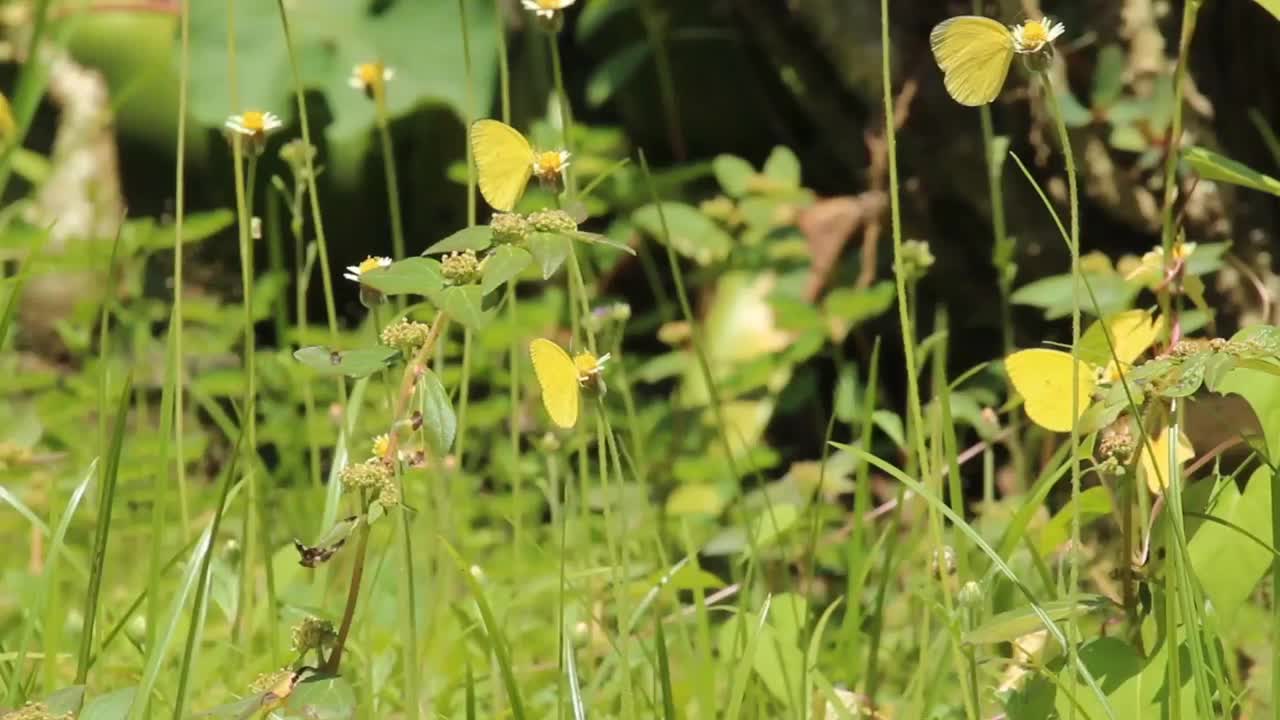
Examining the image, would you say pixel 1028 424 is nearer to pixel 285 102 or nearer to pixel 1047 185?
pixel 1047 185

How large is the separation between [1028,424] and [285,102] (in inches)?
42.0

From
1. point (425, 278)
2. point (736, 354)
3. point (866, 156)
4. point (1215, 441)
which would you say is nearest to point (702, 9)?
point (866, 156)

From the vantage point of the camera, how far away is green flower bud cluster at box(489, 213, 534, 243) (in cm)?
67

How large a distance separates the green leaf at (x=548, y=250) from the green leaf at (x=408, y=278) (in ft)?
0.14

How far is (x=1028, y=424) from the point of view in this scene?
1.73 metres

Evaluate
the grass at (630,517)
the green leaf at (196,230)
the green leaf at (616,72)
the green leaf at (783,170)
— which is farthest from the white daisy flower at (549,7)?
the green leaf at (616,72)

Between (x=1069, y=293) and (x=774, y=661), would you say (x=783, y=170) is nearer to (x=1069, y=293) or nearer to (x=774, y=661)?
(x=1069, y=293)

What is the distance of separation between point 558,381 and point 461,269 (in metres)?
0.07

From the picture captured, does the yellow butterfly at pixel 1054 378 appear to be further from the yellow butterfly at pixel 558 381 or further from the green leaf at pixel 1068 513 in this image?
the yellow butterfly at pixel 558 381

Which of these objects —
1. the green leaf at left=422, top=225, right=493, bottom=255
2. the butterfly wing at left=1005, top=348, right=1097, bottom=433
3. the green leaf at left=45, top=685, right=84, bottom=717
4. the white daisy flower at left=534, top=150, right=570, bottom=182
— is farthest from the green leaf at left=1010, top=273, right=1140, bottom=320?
the green leaf at left=45, top=685, right=84, bottom=717

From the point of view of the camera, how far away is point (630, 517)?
1562 millimetres

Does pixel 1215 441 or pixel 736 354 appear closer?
pixel 1215 441

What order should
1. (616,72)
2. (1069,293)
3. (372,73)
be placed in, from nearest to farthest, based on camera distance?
(372,73)
(1069,293)
(616,72)

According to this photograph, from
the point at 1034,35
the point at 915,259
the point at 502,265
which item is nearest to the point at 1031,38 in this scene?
the point at 1034,35
